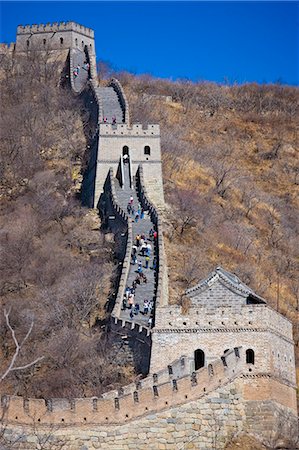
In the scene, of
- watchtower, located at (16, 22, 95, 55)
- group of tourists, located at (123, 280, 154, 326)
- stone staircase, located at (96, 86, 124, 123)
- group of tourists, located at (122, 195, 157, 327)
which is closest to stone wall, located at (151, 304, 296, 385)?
group of tourists, located at (122, 195, 157, 327)

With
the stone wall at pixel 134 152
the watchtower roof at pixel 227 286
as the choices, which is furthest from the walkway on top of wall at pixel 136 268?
the watchtower roof at pixel 227 286

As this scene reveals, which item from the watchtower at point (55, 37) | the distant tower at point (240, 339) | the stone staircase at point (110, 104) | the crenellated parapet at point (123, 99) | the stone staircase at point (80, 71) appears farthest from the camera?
the watchtower at point (55, 37)

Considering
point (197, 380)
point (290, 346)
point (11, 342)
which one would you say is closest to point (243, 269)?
point (11, 342)

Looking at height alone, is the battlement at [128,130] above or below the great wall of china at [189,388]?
above

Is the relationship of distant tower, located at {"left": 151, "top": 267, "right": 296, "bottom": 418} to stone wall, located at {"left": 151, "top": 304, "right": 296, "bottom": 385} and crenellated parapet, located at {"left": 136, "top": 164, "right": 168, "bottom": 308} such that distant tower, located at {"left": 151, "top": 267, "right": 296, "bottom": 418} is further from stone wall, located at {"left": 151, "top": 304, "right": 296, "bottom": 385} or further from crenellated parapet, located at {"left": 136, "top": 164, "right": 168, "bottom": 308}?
crenellated parapet, located at {"left": 136, "top": 164, "right": 168, "bottom": 308}

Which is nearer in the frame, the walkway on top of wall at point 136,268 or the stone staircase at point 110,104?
the walkway on top of wall at point 136,268

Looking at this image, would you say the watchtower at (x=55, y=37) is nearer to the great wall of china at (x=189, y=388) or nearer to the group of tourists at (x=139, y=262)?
the group of tourists at (x=139, y=262)
